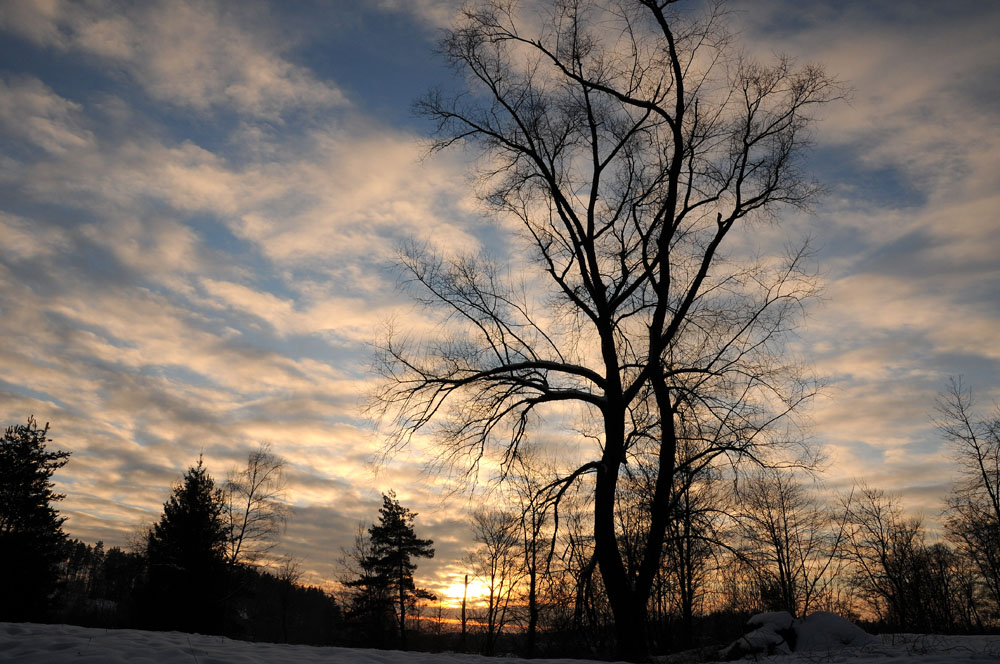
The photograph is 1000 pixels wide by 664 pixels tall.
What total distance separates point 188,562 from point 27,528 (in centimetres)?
792

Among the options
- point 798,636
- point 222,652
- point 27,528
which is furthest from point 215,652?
point 27,528

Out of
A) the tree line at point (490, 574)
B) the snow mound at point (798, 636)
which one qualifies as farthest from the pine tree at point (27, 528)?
the snow mound at point (798, 636)

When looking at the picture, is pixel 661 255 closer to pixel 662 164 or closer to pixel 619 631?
pixel 662 164

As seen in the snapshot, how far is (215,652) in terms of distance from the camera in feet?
20.9

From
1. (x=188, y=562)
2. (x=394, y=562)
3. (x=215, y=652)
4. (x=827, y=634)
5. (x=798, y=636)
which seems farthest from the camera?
(x=394, y=562)

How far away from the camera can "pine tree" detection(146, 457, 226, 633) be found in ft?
82.9

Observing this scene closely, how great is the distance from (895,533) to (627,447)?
3299cm

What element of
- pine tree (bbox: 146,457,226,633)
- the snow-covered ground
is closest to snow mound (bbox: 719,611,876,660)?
the snow-covered ground

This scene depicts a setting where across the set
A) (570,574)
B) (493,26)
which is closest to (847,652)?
(570,574)

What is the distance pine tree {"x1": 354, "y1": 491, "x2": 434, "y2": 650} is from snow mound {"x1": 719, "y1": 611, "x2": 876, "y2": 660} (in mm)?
31505

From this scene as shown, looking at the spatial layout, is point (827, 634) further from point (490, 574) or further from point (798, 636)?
point (490, 574)

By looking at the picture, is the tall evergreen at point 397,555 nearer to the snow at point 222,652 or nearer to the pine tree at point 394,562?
the pine tree at point 394,562

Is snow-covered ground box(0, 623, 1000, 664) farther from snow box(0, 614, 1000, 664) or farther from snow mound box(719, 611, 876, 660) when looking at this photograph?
snow mound box(719, 611, 876, 660)

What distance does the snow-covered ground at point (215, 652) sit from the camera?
18.4ft
